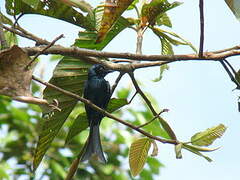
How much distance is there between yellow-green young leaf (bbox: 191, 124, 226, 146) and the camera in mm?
1973

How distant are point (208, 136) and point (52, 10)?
80 centimetres

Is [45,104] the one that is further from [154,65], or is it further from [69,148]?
[69,148]

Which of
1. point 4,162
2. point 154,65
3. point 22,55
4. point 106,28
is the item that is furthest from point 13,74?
point 4,162

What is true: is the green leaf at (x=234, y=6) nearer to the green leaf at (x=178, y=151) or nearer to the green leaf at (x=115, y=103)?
the green leaf at (x=178, y=151)

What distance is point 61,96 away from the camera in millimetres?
2311

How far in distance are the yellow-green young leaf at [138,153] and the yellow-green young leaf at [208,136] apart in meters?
0.20

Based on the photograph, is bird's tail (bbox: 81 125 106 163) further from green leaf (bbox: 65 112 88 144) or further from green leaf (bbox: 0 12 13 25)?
green leaf (bbox: 0 12 13 25)

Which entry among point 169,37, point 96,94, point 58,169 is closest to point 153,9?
point 169,37

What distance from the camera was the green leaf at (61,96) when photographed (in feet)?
7.48

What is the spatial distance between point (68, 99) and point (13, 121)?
Result: 148 inches

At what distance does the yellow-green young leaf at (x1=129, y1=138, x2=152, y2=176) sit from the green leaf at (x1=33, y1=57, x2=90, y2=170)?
327 millimetres

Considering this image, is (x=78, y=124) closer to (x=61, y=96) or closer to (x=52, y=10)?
(x=61, y=96)

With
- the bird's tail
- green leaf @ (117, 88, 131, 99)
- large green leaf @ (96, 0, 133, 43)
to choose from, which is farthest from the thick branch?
green leaf @ (117, 88, 131, 99)

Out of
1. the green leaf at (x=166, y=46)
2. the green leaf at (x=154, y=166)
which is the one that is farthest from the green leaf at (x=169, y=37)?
the green leaf at (x=154, y=166)
